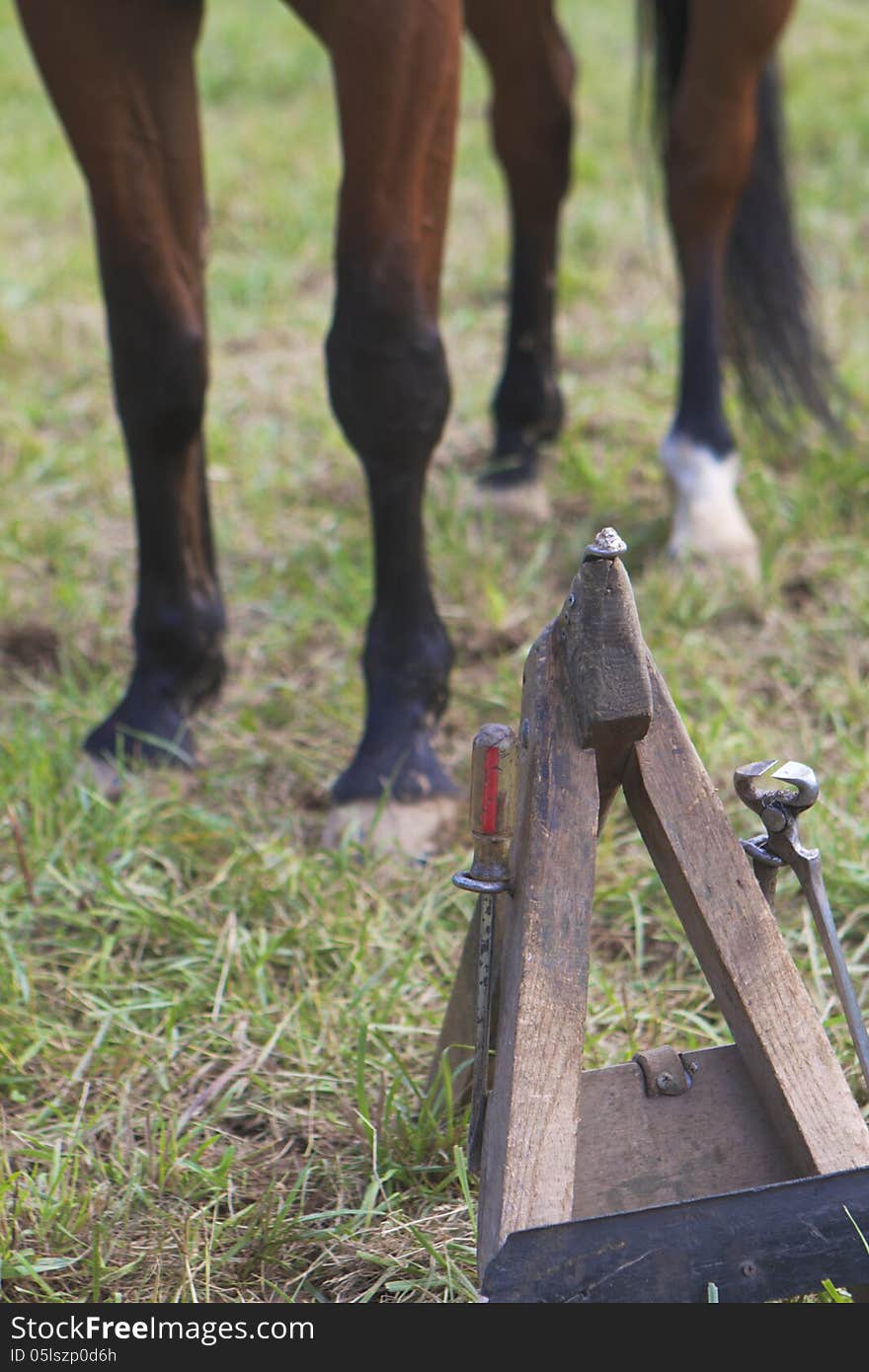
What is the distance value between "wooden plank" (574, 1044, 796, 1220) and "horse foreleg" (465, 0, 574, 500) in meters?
1.91

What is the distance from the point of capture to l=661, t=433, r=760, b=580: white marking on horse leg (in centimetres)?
269

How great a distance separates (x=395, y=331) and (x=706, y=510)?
0.99 meters

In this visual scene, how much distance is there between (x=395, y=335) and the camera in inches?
75.2

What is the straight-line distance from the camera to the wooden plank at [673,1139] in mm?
1243

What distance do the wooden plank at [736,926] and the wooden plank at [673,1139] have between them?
0.06 meters

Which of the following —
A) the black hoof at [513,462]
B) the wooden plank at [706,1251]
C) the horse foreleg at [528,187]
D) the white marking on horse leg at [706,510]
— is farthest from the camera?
the black hoof at [513,462]

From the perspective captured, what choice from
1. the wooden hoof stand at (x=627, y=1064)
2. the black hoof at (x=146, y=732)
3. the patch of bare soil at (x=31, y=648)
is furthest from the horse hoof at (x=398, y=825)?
the patch of bare soil at (x=31, y=648)

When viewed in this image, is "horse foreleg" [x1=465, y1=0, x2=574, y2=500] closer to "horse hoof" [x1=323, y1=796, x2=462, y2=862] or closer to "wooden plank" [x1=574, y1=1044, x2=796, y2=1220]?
"horse hoof" [x1=323, y1=796, x2=462, y2=862]

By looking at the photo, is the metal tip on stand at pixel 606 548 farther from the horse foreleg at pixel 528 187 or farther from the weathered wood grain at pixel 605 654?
the horse foreleg at pixel 528 187

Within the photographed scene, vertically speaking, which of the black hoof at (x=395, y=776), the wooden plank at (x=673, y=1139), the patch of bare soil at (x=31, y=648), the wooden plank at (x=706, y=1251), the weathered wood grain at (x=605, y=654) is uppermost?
the weathered wood grain at (x=605, y=654)

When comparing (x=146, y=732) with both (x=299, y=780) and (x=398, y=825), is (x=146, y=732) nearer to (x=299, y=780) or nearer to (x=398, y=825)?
(x=299, y=780)

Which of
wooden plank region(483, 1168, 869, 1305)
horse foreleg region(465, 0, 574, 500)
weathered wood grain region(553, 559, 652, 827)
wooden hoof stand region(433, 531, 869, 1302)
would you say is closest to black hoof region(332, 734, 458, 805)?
wooden hoof stand region(433, 531, 869, 1302)

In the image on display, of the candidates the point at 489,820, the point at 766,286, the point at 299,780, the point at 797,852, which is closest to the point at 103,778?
the point at 299,780

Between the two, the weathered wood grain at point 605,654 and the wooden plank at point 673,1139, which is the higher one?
the weathered wood grain at point 605,654
